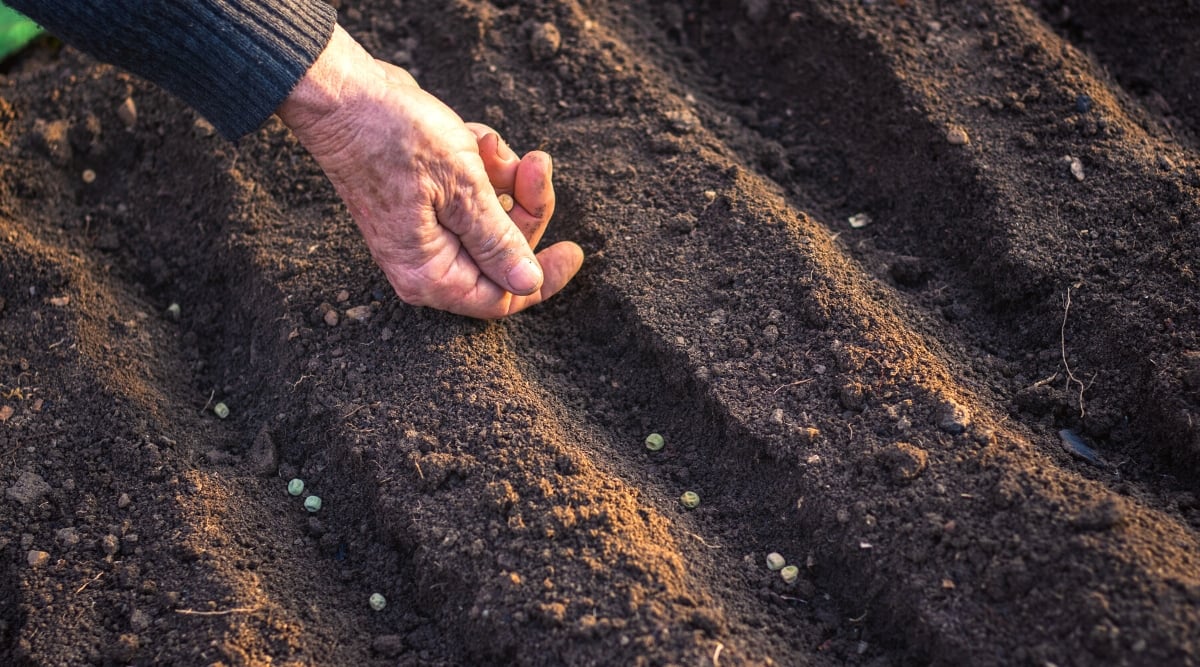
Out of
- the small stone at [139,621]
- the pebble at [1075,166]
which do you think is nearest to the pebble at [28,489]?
the small stone at [139,621]

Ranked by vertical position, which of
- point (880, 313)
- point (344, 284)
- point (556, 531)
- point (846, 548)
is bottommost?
point (344, 284)

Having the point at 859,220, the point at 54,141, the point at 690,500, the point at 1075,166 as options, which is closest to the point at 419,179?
the point at 690,500

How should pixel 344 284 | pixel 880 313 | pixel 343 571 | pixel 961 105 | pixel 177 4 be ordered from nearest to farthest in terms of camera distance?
pixel 177 4 < pixel 343 571 < pixel 880 313 < pixel 344 284 < pixel 961 105

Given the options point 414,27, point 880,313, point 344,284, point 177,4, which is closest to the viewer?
point 177,4

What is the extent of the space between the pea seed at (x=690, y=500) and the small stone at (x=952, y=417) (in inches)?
22.0

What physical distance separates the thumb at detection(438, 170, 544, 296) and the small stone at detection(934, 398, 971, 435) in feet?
3.15

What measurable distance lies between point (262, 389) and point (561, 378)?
77 cm

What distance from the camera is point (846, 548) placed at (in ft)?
6.82

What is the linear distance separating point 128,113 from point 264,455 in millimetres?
1233

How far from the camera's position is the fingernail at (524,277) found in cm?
232

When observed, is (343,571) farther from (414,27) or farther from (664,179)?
(414,27)

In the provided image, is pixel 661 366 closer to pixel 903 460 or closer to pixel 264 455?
pixel 903 460

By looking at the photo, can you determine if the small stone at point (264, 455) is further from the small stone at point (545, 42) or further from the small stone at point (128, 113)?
the small stone at point (545, 42)

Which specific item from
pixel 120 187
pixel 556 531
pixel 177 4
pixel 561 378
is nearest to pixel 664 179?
pixel 561 378
